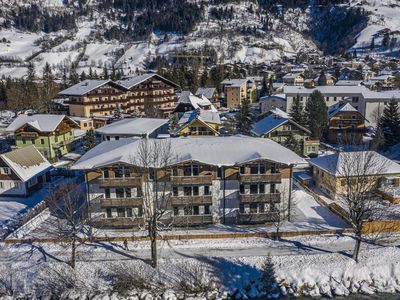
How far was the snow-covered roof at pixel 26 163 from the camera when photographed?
107 ft

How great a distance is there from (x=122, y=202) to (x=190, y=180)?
495 centimetres

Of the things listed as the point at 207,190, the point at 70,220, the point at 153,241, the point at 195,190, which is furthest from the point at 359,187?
the point at 70,220

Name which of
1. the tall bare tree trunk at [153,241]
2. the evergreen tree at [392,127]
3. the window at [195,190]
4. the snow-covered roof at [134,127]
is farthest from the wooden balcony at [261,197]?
the evergreen tree at [392,127]

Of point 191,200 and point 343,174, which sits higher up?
point 343,174

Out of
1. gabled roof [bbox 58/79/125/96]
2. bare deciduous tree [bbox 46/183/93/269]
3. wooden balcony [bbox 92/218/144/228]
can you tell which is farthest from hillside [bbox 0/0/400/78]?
wooden balcony [bbox 92/218/144/228]

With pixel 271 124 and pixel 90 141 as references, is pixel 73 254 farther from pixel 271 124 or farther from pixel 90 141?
pixel 271 124

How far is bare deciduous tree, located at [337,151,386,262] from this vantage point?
22719 millimetres

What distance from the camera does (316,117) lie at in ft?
162

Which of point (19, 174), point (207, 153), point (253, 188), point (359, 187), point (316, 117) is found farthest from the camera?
point (316, 117)

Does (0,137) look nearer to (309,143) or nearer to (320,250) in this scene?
(309,143)

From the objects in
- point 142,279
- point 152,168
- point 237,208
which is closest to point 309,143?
point 237,208

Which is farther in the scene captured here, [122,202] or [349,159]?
[349,159]

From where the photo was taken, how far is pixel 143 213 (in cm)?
2642

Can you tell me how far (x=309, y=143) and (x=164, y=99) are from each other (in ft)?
118
